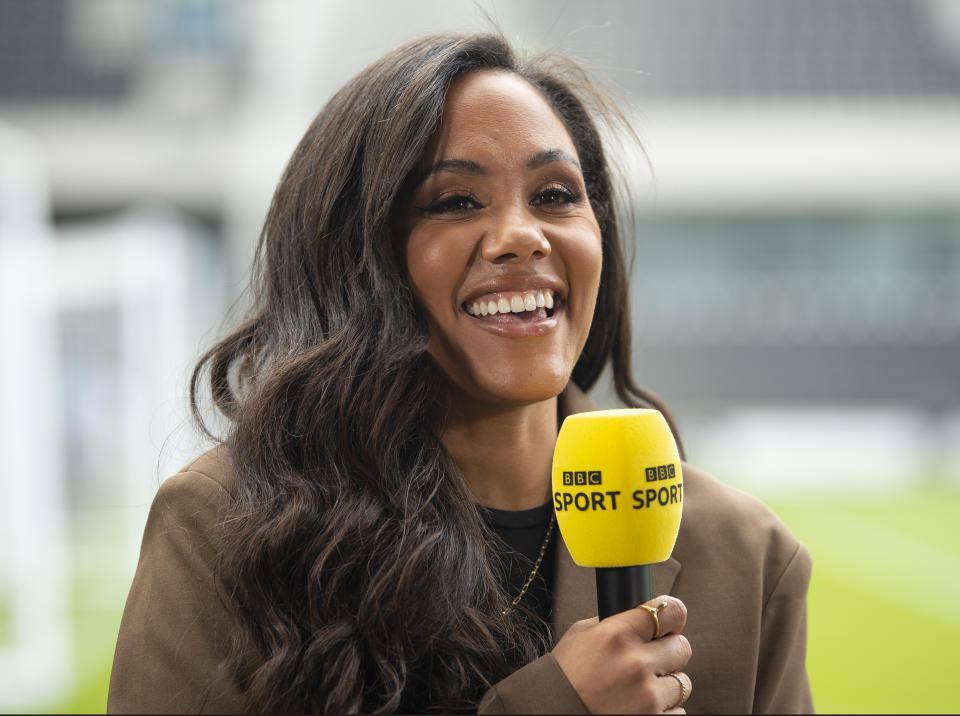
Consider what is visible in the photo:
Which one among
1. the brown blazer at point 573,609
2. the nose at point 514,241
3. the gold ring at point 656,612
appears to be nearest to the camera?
the gold ring at point 656,612

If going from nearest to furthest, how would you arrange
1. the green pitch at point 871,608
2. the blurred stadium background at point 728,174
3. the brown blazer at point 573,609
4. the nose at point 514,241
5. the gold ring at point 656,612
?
the gold ring at point 656,612
the brown blazer at point 573,609
the nose at point 514,241
the green pitch at point 871,608
the blurred stadium background at point 728,174

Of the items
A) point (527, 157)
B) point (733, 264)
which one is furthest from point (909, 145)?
point (527, 157)

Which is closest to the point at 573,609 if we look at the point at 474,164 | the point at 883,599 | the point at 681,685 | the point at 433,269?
the point at 681,685

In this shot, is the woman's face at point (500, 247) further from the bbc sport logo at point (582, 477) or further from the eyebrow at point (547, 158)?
the bbc sport logo at point (582, 477)

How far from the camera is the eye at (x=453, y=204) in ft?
5.75

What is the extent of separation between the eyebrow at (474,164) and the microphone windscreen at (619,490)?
518mm

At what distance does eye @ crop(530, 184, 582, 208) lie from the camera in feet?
5.90

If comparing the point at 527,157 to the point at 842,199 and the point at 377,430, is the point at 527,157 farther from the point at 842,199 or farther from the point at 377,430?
the point at 842,199

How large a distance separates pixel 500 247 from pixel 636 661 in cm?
65

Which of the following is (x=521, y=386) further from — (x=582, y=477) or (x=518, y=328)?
(x=582, y=477)

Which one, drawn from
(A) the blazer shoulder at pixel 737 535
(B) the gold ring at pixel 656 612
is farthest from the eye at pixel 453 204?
(B) the gold ring at pixel 656 612

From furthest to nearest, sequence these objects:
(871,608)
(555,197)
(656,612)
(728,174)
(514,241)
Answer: (728,174) < (871,608) < (555,197) < (514,241) < (656,612)

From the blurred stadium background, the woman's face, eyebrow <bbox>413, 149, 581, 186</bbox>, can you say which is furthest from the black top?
the blurred stadium background

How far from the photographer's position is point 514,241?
1.69 m
